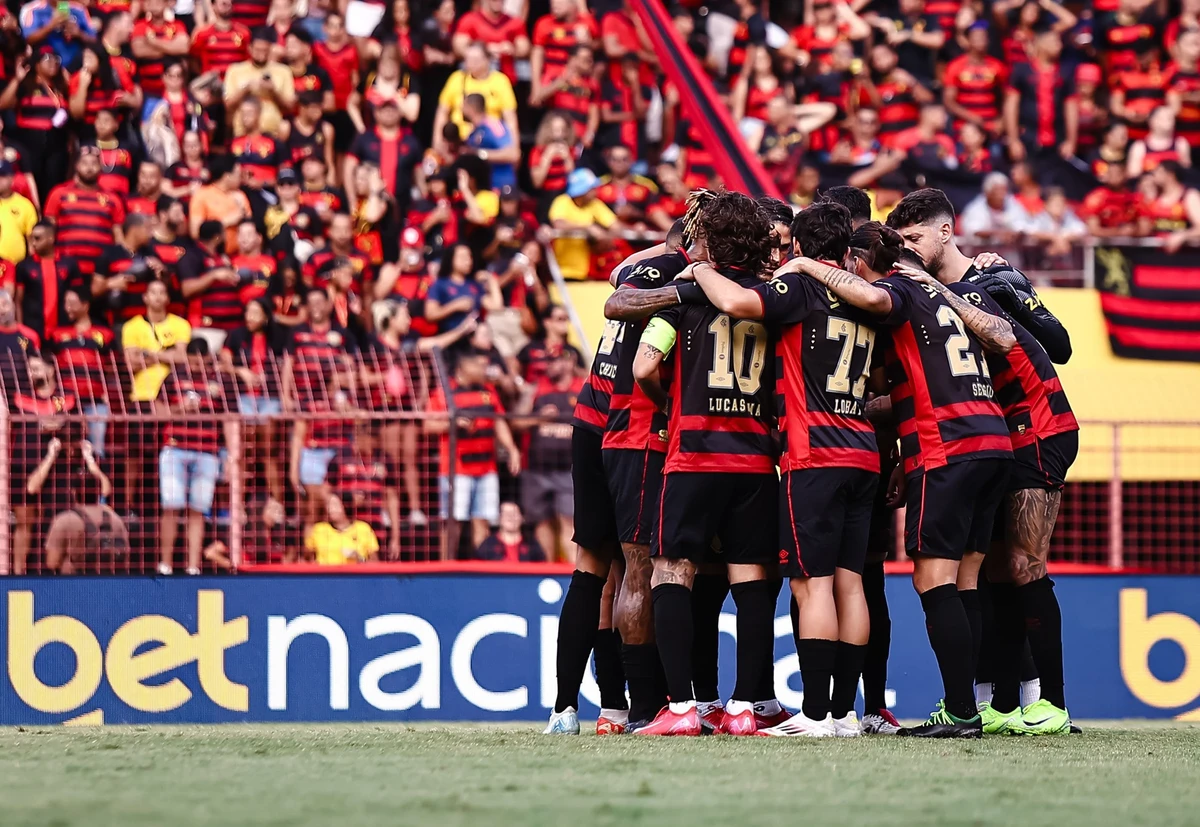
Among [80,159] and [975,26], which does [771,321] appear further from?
[975,26]

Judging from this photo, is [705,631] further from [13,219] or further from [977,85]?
[977,85]

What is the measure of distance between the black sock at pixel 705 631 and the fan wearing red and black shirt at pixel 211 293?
5618 mm

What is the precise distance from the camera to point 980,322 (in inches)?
261

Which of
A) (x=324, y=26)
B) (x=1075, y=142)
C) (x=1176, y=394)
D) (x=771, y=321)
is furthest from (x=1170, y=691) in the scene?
(x=324, y=26)

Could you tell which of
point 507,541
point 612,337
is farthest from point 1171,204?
point 612,337

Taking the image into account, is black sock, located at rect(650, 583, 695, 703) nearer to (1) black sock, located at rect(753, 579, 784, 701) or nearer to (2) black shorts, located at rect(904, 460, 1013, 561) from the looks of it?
(1) black sock, located at rect(753, 579, 784, 701)

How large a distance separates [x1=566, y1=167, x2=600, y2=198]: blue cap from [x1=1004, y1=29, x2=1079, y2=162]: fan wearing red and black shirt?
3891 millimetres

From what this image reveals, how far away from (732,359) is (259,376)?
4.15m

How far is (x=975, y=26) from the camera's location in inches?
568

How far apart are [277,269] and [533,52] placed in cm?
327

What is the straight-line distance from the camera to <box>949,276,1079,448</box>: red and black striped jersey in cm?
693

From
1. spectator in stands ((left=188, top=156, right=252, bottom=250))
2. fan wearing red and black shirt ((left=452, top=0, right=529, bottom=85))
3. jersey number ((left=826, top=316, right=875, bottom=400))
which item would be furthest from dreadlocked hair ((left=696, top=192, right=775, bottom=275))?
fan wearing red and black shirt ((left=452, top=0, right=529, bottom=85))

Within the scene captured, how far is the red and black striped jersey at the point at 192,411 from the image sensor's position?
30.0 feet

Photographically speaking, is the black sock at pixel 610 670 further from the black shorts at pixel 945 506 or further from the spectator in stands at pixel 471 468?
the spectator in stands at pixel 471 468
